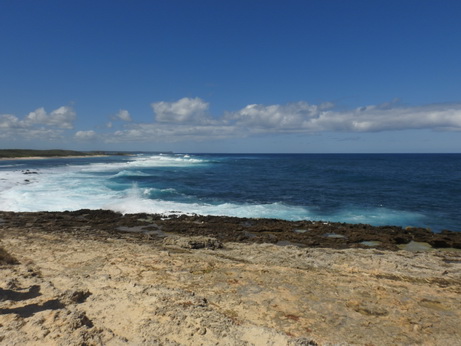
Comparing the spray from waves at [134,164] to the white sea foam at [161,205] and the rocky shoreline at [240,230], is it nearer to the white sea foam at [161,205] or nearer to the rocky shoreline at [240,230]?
the white sea foam at [161,205]

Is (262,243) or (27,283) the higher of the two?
(27,283)

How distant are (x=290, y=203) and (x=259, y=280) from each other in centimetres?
1589

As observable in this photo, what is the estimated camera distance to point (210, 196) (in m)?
25.5

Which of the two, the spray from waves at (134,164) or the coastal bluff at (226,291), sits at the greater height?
the spray from waves at (134,164)

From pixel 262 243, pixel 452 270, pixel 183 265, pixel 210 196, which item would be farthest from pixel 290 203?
pixel 183 265

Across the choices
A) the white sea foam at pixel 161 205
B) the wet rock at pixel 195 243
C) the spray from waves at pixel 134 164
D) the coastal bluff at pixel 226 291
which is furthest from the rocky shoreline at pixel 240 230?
the spray from waves at pixel 134 164

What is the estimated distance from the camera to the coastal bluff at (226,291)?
4965mm

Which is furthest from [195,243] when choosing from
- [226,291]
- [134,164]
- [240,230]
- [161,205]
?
[134,164]

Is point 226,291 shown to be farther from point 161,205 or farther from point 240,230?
point 161,205

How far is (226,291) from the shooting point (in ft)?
22.0

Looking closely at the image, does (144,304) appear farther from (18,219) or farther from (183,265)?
(18,219)

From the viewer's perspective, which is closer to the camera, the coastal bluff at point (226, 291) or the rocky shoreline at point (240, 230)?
the coastal bluff at point (226, 291)

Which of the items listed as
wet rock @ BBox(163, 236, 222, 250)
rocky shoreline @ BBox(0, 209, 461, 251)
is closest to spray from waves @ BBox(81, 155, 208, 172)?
rocky shoreline @ BBox(0, 209, 461, 251)

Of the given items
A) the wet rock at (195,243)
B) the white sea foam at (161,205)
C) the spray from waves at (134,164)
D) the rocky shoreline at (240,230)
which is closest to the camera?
the wet rock at (195,243)
